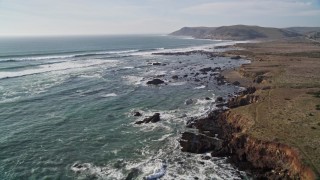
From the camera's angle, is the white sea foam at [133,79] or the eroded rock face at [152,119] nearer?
the eroded rock face at [152,119]

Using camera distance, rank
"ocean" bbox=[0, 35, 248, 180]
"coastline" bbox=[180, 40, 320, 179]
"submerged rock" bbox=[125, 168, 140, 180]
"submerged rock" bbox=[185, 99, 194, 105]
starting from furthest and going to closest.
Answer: "submerged rock" bbox=[185, 99, 194, 105] → "ocean" bbox=[0, 35, 248, 180] → "submerged rock" bbox=[125, 168, 140, 180] → "coastline" bbox=[180, 40, 320, 179]

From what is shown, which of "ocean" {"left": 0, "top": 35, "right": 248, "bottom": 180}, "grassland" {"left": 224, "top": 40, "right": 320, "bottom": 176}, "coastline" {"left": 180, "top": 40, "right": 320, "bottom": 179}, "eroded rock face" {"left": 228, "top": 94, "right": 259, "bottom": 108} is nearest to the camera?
"coastline" {"left": 180, "top": 40, "right": 320, "bottom": 179}

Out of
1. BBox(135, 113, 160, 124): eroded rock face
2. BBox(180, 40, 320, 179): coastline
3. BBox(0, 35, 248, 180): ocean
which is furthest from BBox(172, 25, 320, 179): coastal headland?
BBox(135, 113, 160, 124): eroded rock face

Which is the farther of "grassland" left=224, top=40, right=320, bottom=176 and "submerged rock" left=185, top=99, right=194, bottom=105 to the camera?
"submerged rock" left=185, top=99, right=194, bottom=105

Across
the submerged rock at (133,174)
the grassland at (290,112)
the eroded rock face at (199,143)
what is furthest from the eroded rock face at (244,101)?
the submerged rock at (133,174)

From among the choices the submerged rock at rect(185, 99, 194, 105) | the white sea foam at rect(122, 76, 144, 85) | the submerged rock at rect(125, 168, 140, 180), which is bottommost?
the submerged rock at rect(125, 168, 140, 180)

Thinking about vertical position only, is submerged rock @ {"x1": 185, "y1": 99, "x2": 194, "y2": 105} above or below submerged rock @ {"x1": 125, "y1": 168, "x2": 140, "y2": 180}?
above

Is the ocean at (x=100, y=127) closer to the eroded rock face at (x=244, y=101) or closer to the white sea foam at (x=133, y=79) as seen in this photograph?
the white sea foam at (x=133, y=79)

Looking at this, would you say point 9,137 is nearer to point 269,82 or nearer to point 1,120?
point 1,120

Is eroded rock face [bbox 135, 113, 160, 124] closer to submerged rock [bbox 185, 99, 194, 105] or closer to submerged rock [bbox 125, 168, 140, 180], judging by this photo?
submerged rock [bbox 185, 99, 194, 105]

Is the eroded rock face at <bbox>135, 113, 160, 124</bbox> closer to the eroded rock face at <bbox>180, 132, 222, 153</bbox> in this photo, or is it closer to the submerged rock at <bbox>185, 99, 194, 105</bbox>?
the eroded rock face at <bbox>180, 132, 222, 153</bbox>
